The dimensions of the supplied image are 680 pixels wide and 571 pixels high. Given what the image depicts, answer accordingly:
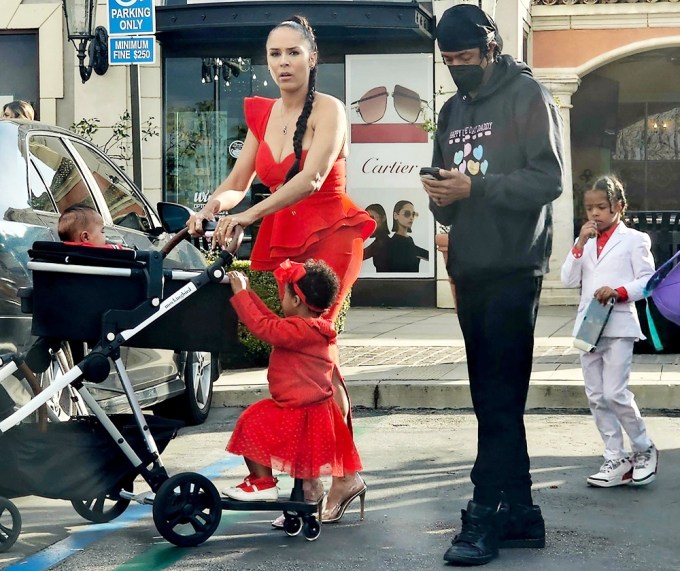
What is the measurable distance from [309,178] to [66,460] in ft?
4.59

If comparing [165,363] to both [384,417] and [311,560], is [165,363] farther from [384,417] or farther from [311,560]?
[311,560]

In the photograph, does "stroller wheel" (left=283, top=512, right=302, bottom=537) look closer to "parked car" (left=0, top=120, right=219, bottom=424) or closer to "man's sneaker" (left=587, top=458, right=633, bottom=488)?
"parked car" (left=0, top=120, right=219, bottom=424)

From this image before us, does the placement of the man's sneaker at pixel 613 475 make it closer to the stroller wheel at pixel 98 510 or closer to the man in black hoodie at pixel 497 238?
the man in black hoodie at pixel 497 238

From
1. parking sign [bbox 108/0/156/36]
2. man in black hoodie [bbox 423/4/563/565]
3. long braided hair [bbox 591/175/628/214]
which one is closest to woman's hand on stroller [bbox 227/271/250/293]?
man in black hoodie [bbox 423/4/563/565]

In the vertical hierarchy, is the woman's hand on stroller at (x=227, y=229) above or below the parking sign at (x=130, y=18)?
below

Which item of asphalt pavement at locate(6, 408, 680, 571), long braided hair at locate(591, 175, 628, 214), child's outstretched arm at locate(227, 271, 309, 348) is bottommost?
asphalt pavement at locate(6, 408, 680, 571)

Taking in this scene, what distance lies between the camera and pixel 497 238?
15.9ft

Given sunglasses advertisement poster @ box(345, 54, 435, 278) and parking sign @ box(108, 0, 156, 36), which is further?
sunglasses advertisement poster @ box(345, 54, 435, 278)

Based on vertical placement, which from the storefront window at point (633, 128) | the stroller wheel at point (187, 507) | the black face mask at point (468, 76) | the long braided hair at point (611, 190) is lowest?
the stroller wheel at point (187, 507)

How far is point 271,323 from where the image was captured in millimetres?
5027

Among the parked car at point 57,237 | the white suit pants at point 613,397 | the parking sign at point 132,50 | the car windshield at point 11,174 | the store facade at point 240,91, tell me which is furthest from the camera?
the store facade at point 240,91

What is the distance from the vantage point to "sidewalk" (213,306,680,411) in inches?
344

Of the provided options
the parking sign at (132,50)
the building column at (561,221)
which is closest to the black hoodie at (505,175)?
the parking sign at (132,50)

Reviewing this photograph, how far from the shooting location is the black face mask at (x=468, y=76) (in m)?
4.84
